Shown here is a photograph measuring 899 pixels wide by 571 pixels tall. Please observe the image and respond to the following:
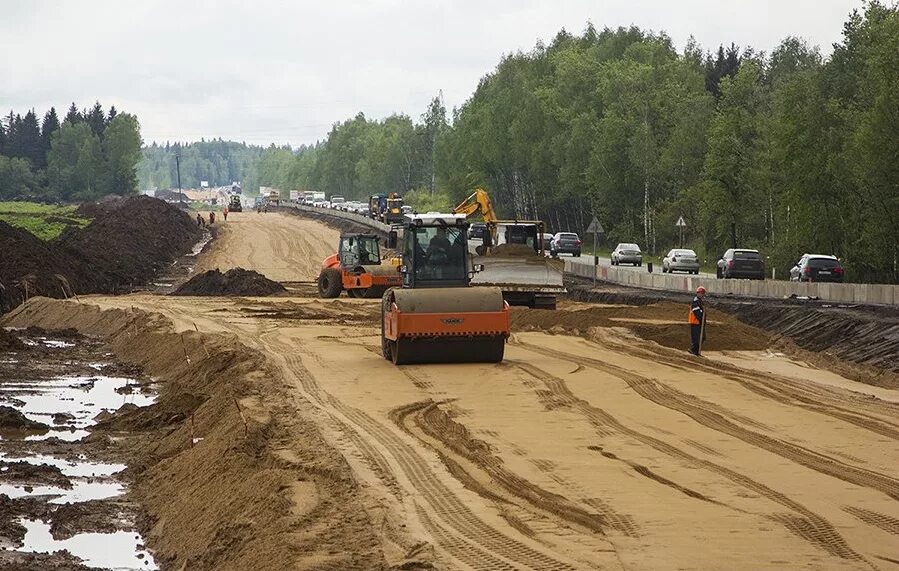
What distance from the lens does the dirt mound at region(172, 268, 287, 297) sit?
57531 mm

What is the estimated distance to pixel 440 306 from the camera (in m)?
25.9

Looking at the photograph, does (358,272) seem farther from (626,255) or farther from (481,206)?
(626,255)

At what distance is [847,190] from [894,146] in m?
6.85

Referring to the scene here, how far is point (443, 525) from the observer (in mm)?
12141

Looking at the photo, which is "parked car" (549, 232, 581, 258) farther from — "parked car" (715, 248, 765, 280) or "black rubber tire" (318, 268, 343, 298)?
Result: "black rubber tire" (318, 268, 343, 298)

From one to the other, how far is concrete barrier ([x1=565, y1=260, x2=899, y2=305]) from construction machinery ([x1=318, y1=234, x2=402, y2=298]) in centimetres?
1182

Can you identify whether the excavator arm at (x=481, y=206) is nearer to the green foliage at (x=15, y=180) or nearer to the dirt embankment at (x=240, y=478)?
the dirt embankment at (x=240, y=478)

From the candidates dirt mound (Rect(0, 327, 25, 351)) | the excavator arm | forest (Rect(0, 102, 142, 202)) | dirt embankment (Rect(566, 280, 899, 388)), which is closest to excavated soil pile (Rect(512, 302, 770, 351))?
dirt embankment (Rect(566, 280, 899, 388))

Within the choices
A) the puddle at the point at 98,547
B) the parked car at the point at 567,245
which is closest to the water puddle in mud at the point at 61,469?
the puddle at the point at 98,547

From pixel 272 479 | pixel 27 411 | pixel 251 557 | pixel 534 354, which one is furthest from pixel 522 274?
pixel 251 557

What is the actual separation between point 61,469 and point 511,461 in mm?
6865

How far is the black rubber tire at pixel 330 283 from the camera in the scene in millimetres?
51094

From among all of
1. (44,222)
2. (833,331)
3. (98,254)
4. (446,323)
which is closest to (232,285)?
(98,254)

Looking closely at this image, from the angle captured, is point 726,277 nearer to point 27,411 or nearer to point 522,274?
point 522,274
